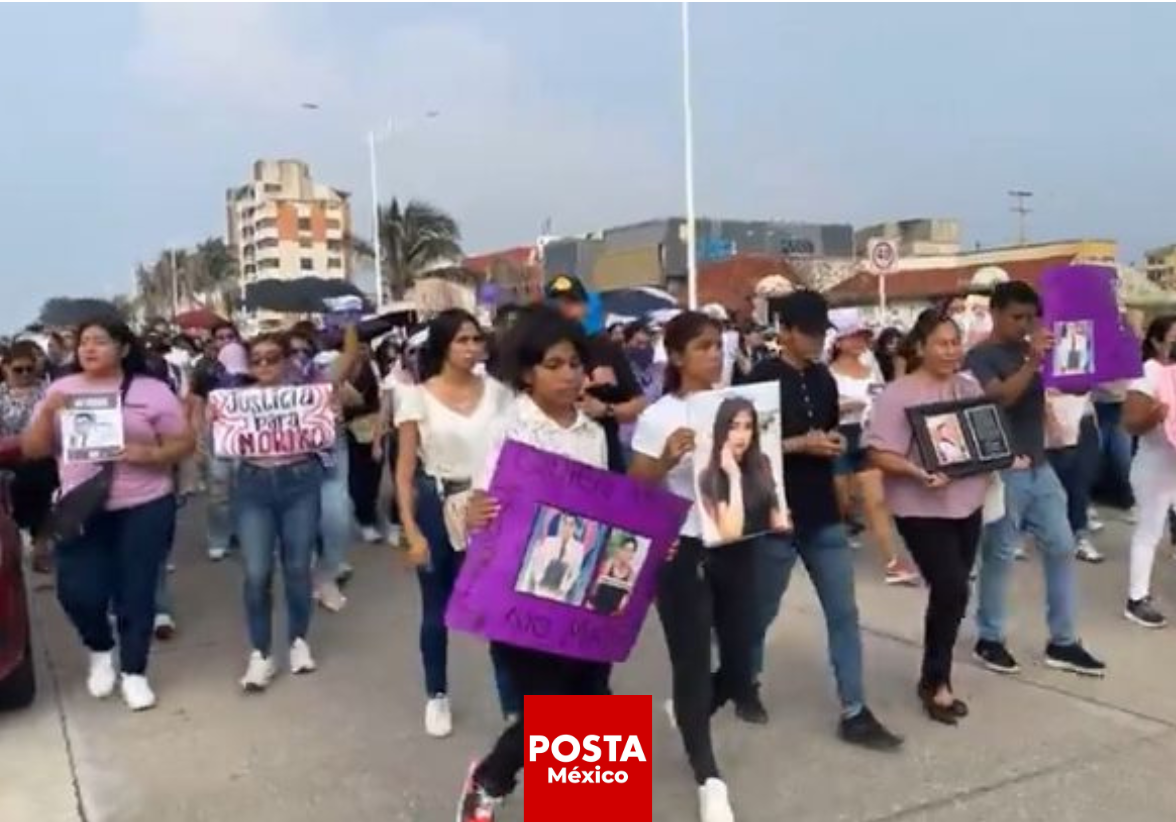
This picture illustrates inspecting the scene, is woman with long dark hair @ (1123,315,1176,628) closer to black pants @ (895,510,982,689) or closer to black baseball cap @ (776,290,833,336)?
black pants @ (895,510,982,689)

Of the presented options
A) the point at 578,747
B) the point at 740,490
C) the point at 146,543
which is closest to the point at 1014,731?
the point at 740,490

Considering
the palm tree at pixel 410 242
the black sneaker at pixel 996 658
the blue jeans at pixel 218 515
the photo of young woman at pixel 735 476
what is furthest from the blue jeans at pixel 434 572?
the palm tree at pixel 410 242

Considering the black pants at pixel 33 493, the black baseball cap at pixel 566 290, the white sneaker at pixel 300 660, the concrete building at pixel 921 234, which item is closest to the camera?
the black baseball cap at pixel 566 290

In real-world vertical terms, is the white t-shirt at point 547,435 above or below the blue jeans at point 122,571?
above

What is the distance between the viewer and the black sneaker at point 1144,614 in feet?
19.8

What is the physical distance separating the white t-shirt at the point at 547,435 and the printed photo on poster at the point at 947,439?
153 centimetres

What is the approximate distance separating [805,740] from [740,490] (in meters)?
1.21

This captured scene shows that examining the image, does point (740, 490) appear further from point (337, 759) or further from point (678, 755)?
point (337, 759)

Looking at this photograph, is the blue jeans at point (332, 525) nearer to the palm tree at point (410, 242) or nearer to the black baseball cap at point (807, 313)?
the black baseball cap at point (807, 313)

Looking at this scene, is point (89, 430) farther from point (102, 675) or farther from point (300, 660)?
point (300, 660)

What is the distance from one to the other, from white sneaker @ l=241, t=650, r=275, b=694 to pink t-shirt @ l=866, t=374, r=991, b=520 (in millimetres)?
2908

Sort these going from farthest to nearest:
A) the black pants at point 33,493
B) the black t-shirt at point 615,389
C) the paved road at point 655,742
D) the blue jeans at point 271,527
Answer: the black pants at point 33,493
the blue jeans at point 271,527
the black t-shirt at point 615,389
the paved road at point 655,742

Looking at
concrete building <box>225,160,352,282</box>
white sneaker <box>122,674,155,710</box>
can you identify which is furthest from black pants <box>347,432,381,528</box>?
concrete building <box>225,160,352,282</box>

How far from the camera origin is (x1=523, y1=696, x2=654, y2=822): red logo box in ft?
10.7
